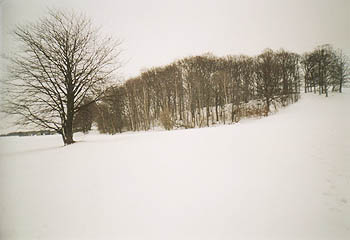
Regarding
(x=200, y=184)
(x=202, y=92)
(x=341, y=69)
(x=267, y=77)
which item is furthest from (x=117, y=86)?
(x=341, y=69)

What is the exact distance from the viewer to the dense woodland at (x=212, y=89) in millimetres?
2562

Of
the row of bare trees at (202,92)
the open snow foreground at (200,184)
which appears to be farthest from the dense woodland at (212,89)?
the open snow foreground at (200,184)

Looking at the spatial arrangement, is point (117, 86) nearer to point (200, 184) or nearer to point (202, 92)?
point (202, 92)

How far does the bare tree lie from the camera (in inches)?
115

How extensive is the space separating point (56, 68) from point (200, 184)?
363cm

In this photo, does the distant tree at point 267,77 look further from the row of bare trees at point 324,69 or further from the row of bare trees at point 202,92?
the row of bare trees at point 324,69

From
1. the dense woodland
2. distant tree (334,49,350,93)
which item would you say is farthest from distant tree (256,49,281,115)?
distant tree (334,49,350,93)

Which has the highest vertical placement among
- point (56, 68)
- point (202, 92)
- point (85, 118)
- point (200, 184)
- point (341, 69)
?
point (56, 68)

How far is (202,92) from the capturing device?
3.12 m

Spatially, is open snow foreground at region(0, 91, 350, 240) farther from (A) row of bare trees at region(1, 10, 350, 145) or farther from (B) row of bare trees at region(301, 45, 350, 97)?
(A) row of bare trees at region(1, 10, 350, 145)

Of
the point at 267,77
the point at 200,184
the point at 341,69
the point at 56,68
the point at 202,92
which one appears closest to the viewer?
the point at 200,184

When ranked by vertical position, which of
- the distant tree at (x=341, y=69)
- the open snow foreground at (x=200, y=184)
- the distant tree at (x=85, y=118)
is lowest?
the open snow foreground at (x=200, y=184)

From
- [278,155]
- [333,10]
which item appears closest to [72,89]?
[278,155]

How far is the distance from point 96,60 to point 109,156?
223cm
